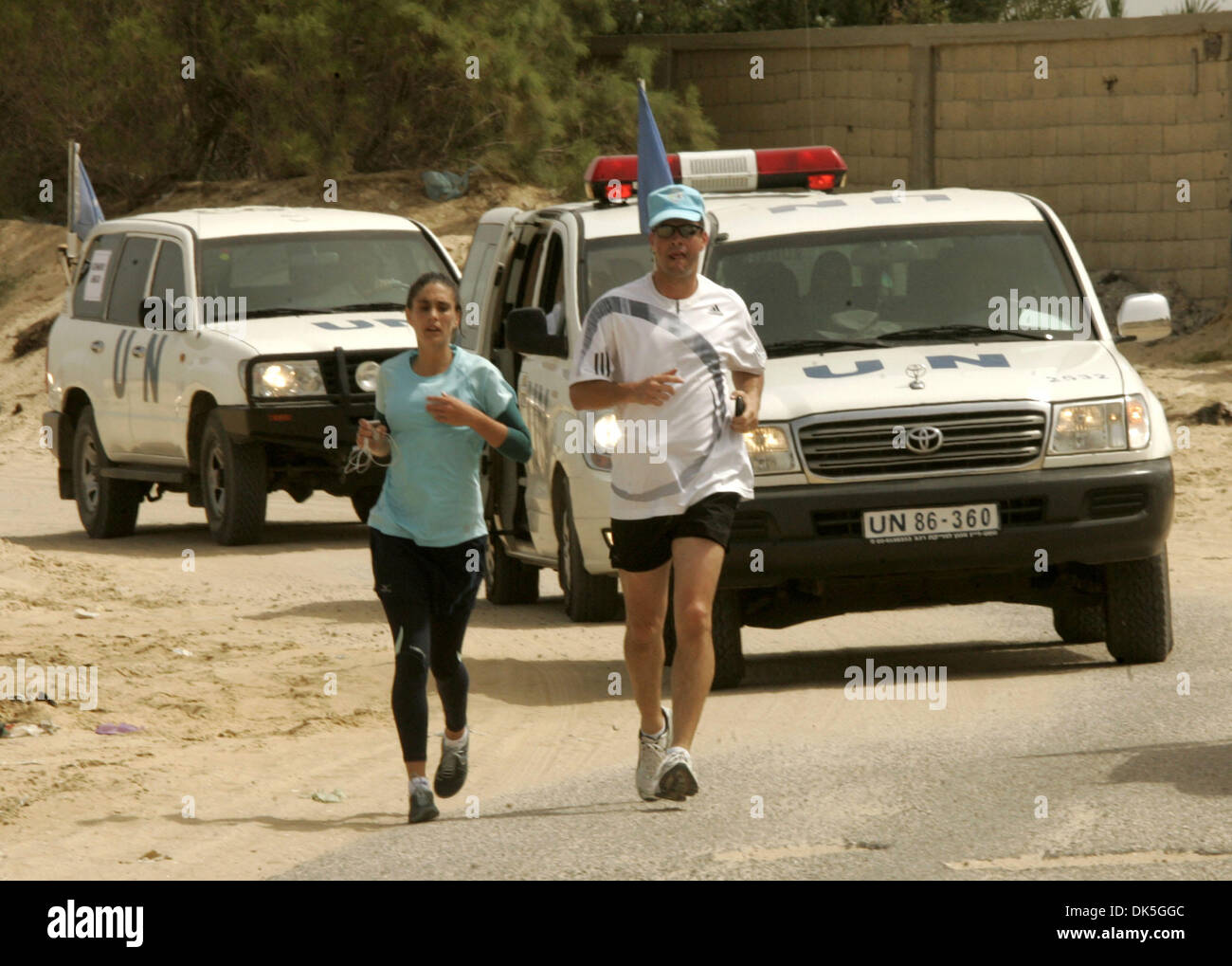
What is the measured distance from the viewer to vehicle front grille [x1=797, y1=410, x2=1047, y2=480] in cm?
935

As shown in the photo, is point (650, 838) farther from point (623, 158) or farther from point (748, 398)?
point (623, 158)

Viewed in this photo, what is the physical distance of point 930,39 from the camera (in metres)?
24.5

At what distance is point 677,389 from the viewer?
23.7ft

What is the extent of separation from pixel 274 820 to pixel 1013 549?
329cm

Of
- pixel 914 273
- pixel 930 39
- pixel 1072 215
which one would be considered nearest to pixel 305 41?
pixel 930 39

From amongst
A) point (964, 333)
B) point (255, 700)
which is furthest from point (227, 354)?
point (964, 333)

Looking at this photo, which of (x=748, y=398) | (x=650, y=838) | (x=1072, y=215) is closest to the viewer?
(x=650, y=838)

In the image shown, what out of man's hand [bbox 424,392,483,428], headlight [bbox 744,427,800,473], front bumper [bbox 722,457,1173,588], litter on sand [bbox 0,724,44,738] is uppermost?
man's hand [bbox 424,392,483,428]

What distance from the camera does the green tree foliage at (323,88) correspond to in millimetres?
26344

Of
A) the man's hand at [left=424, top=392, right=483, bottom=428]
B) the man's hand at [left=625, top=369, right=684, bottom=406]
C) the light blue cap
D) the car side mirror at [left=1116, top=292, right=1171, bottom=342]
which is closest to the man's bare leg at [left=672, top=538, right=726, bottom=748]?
the man's hand at [left=625, top=369, right=684, bottom=406]

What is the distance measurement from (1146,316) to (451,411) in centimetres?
331

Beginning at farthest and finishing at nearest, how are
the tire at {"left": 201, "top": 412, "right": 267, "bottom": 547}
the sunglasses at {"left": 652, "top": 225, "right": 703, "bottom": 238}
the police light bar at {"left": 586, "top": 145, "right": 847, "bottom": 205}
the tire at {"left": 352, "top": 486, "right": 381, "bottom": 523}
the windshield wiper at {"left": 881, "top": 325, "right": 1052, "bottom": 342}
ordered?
the tire at {"left": 352, "top": 486, "right": 381, "bottom": 523}, the tire at {"left": 201, "top": 412, "right": 267, "bottom": 547}, the police light bar at {"left": 586, "top": 145, "right": 847, "bottom": 205}, the windshield wiper at {"left": 881, "top": 325, "right": 1052, "bottom": 342}, the sunglasses at {"left": 652, "top": 225, "right": 703, "bottom": 238}

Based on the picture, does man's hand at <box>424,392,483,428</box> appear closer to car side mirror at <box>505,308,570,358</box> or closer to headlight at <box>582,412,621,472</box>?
A: car side mirror at <box>505,308,570,358</box>

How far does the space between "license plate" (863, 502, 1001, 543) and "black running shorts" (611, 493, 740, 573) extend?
6.35ft
